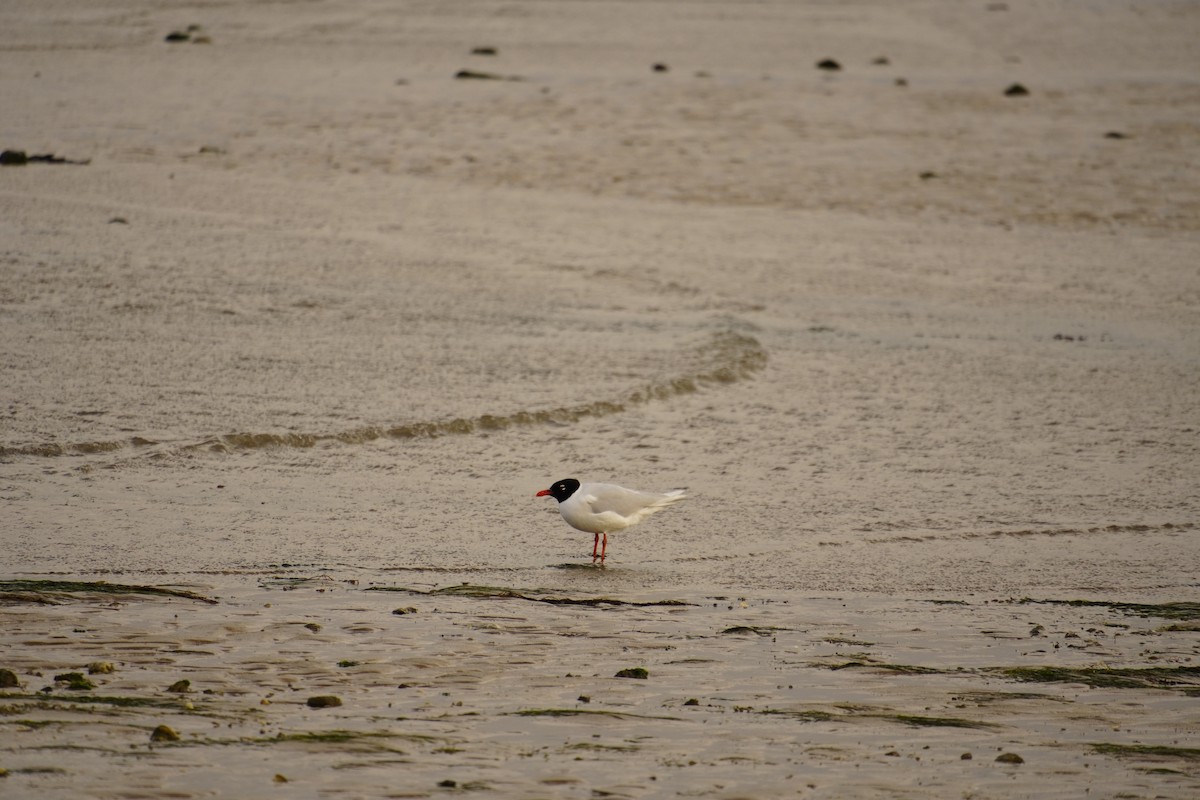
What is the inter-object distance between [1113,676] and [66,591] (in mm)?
3740

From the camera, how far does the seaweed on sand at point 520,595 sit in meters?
6.39

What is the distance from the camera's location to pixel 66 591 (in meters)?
5.97

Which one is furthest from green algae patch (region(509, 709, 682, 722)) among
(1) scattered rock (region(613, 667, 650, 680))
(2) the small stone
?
(2) the small stone

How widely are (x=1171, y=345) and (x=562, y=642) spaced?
778 cm

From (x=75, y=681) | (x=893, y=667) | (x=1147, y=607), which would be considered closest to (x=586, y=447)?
(x=1147, y=607)

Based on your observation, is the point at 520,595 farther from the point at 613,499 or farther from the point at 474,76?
the point at 474,76

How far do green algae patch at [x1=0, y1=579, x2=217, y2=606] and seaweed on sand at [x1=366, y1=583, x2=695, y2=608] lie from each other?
0.76m

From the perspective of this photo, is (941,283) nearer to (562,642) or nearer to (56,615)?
(562,642)

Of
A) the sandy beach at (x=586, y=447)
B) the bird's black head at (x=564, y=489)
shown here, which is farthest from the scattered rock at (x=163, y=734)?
the bird's black head at (x=564, y=489)

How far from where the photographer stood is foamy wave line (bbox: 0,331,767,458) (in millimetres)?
8527

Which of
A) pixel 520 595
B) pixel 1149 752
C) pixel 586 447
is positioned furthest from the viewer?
pixel 586 447

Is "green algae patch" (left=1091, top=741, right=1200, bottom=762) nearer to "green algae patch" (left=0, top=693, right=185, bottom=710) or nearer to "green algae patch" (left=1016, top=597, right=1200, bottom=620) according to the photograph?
"green algae patch" (left=1016, top=597, right=1200, bottom=620)

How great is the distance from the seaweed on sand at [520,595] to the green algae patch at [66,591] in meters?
0.76

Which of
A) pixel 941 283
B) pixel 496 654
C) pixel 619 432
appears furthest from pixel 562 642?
pixel 941 283
